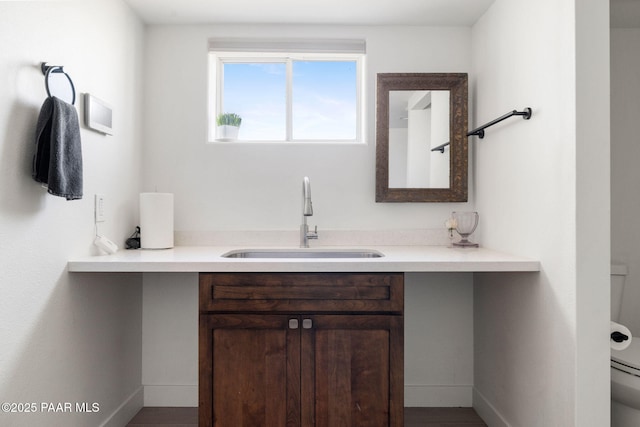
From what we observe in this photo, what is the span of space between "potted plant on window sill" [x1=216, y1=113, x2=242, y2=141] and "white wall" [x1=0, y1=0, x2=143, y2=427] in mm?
451

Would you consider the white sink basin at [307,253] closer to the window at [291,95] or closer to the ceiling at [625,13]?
the window at [291,95]

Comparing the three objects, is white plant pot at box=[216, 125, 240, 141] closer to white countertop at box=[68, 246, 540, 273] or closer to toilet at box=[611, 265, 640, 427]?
white countertop at box=[68, 246, 540, 273]

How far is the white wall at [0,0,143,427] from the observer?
1339 mm

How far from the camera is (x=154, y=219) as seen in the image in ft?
6.98

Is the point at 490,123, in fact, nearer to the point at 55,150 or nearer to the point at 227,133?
the point at 227,133

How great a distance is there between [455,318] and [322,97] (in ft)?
5.09

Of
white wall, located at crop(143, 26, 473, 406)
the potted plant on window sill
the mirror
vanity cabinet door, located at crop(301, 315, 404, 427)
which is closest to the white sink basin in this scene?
white wall, located at crop(143, 26, 473, 406)

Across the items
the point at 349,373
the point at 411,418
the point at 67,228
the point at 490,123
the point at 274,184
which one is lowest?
the point at 411,418

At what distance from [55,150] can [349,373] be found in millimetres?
1376

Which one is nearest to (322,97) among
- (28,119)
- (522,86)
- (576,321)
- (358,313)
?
(522,86)

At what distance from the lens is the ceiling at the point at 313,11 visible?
217cm

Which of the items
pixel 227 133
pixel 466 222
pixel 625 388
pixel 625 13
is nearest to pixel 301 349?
pixel 466 222

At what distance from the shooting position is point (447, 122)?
2385mm

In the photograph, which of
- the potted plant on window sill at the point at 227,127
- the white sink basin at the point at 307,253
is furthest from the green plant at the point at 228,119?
the white sink basin at the point at 307,253
